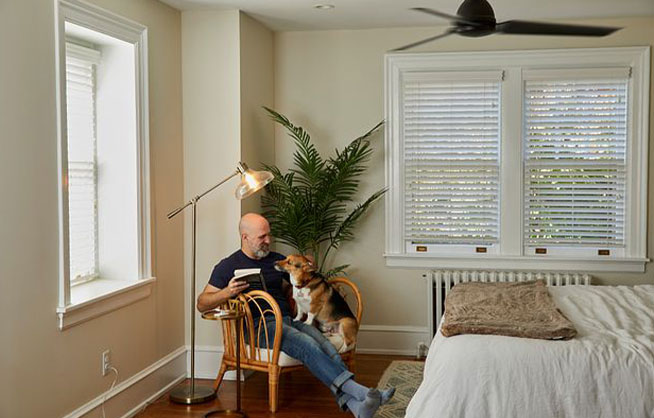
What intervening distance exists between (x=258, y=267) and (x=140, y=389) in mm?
1020

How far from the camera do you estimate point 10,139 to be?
3395mm

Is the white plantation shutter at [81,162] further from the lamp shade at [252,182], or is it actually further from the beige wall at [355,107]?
the beige wall at [355,107]

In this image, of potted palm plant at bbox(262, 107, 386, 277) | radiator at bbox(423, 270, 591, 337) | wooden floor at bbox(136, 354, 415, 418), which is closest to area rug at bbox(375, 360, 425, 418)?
wooden floor at bbox(136, 354, 415, 418)

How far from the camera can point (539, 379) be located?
3.19 meters

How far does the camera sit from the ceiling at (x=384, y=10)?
504 cm

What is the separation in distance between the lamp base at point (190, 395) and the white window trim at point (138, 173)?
26.0 inches

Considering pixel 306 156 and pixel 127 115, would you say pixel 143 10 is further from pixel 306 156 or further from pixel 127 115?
pixel 306 156

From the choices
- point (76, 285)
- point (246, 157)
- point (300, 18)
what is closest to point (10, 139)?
point (76, 285)

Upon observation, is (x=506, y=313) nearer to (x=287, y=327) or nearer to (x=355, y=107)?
(x=287, y=327)

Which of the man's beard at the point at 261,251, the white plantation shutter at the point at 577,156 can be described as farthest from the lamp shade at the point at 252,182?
the white plantation shutter at the point at 577,156

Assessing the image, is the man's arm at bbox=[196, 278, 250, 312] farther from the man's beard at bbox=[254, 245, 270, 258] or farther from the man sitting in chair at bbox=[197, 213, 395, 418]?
the man's beard at bbox=[254, 245, 270, 258]

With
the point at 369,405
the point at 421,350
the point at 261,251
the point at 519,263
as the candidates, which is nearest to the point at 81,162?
the point at 261,251

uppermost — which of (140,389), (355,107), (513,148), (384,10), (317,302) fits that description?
(384,10)

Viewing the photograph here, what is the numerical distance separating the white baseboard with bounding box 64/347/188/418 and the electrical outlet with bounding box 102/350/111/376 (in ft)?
0.39
